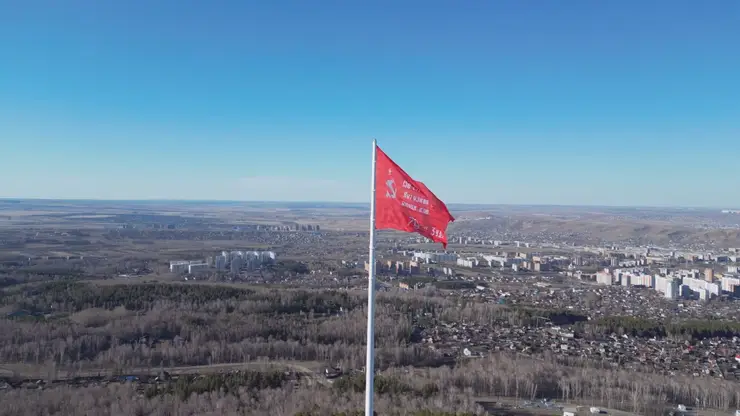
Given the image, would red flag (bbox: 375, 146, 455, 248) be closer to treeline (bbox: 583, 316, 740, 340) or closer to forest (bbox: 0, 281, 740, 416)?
forest (bbox: 0, 281, 740, 416)

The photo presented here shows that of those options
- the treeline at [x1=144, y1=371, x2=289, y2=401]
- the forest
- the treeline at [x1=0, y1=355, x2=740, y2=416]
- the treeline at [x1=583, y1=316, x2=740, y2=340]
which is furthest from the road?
the treeline at [x1=583, y1=316, x2=740, y2=340]

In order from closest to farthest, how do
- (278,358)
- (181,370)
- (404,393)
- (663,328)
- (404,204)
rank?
(404,204)
(404,393)
(181,370)
(278,358)
(663,328)

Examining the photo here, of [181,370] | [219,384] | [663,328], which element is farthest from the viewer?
[663,328]

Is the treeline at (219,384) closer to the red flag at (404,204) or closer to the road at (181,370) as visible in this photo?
the road at (181,370)

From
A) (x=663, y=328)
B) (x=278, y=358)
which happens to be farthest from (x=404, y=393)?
(x=663, y=328)

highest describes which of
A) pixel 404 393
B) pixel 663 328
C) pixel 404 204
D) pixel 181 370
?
pixel 404 204

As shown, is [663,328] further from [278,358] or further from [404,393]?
[278,358]
